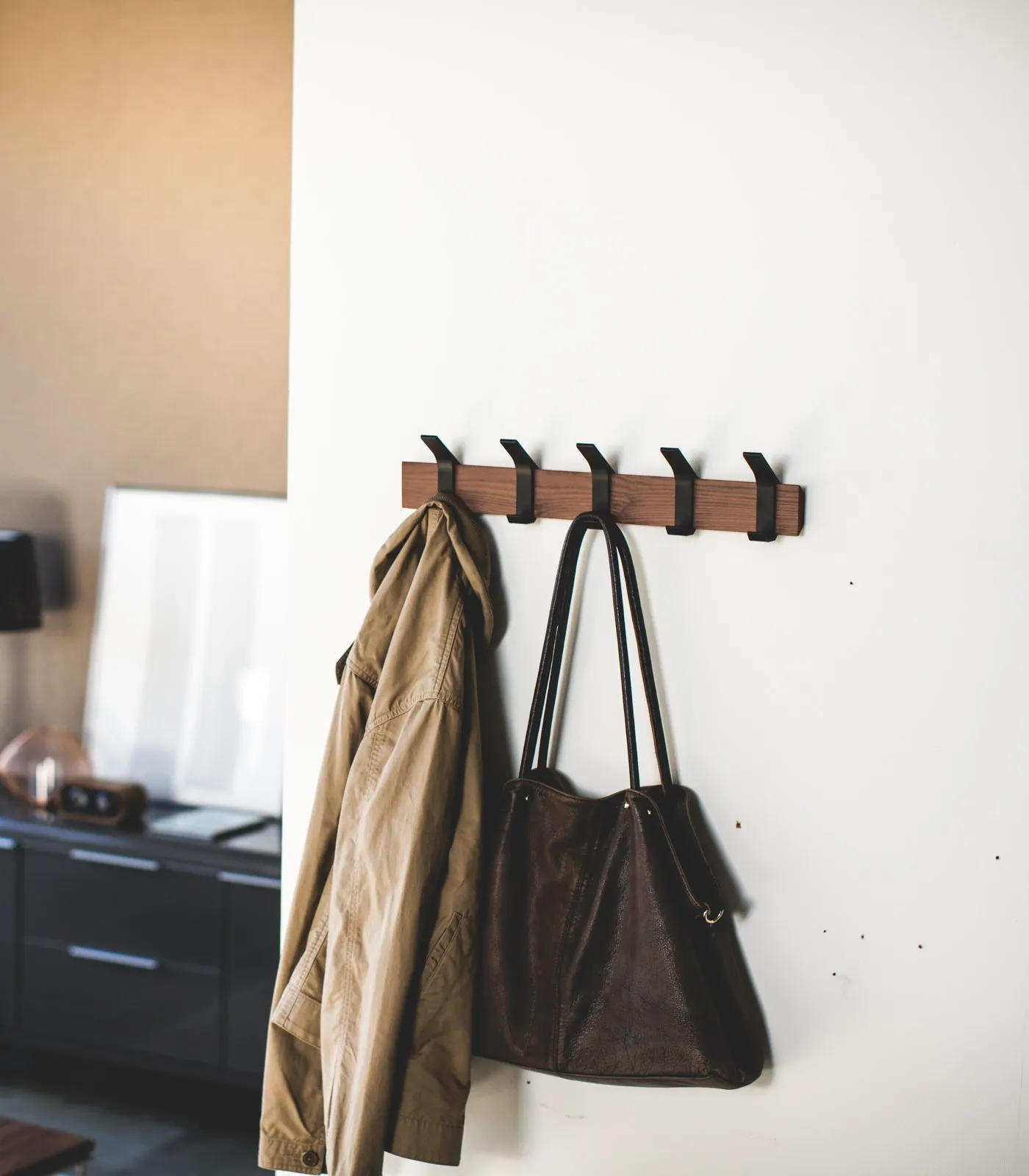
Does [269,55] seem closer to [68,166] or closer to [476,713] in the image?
[68,166]

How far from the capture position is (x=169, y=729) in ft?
11.4

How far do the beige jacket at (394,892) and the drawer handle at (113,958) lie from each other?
1705mm

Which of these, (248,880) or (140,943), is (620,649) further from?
(140,943)

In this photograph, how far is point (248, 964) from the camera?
2965 millimetres

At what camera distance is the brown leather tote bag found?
1322mm

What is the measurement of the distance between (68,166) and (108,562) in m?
1.18

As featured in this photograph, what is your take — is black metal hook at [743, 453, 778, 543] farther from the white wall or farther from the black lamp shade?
Result: the black lamp shade

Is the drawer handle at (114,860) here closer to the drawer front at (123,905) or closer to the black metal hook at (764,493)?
the drawer front at (123,905)

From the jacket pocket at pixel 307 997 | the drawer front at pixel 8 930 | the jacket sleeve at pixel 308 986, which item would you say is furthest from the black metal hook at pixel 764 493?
the drawer front at pixel 8 930

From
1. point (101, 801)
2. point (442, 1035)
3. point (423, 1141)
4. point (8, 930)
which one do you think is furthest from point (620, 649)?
point (8, 930)

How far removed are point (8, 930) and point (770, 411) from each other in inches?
106

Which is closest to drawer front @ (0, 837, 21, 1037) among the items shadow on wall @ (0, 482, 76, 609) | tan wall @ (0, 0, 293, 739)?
tan wall @ (0, 0, 293, 739)

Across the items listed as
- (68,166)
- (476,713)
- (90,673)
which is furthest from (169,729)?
(476,713)

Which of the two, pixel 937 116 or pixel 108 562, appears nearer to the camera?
pixel 937 116
